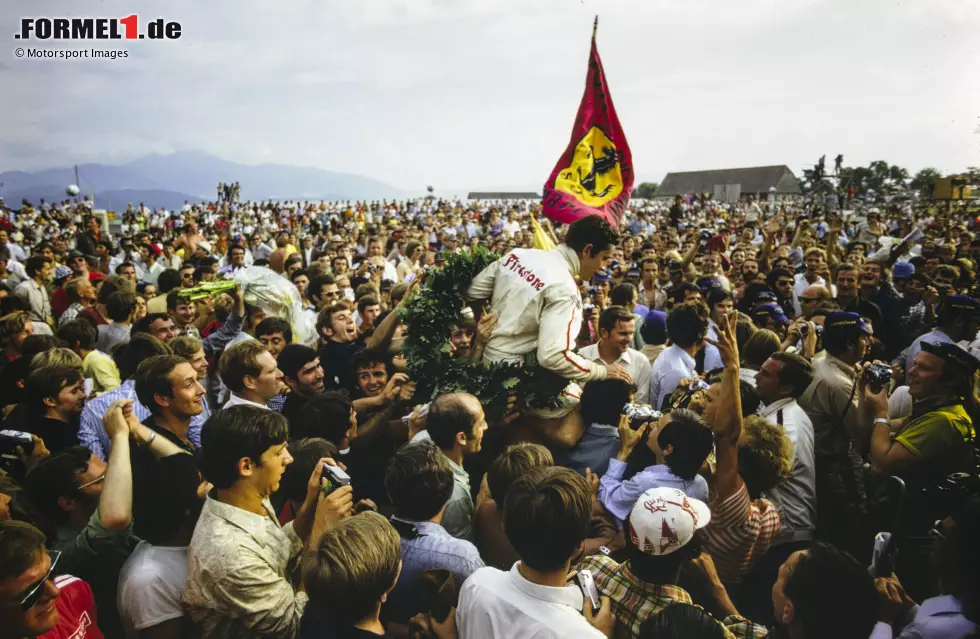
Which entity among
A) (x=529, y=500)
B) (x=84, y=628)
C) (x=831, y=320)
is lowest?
(x=84, y=628)

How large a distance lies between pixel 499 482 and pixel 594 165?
4622 mm

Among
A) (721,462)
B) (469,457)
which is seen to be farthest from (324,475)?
(721,462)

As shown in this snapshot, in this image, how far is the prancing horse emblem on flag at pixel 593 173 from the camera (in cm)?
655

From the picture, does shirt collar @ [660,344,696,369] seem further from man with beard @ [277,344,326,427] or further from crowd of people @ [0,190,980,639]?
man with beard @ [277,344,326,427]

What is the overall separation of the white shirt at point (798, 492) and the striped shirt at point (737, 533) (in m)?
0.31

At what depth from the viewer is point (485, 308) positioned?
420 centimetres

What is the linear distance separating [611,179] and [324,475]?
5.00 meters

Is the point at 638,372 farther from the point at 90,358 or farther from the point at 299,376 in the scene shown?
the point at 90,358

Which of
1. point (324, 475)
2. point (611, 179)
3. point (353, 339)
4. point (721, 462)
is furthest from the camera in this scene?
point (611, 179)

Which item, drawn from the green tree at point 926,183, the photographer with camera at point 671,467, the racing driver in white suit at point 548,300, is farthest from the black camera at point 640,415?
the green tree at point 926,183

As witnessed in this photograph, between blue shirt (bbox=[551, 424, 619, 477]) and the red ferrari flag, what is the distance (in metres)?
3.03

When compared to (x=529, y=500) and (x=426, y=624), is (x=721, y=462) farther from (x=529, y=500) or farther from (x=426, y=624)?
(x=426, y=624)

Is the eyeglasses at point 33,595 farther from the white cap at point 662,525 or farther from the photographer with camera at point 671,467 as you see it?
the photographer with camera at point 671,467

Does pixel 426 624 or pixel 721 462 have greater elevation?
pixel 721 462
